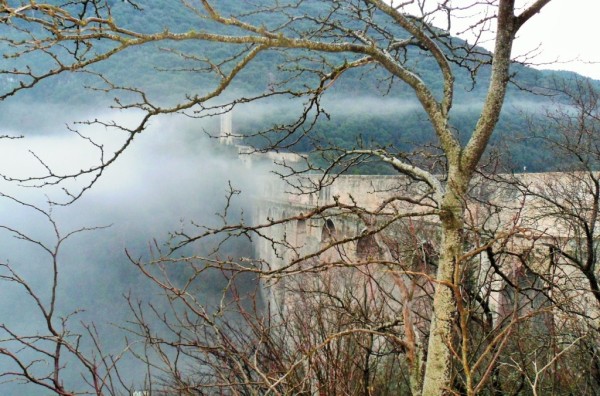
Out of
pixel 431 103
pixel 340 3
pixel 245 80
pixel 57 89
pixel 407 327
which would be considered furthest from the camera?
pixel 57 89

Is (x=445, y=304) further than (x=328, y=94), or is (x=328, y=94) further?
(x=328, y=94)

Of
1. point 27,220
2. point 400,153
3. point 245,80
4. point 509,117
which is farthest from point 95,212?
point 400,153

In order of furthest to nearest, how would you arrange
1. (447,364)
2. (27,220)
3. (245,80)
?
(27,220)
(245,80)
(447,364)

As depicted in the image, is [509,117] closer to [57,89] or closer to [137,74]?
[137,74]

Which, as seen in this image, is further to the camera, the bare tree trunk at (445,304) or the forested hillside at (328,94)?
the forested hillside at (328,94)

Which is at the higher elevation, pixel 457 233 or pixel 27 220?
pixel 457 233

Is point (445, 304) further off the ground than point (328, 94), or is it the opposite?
point (328, 94)

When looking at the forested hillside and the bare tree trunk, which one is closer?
the bare tree trunk

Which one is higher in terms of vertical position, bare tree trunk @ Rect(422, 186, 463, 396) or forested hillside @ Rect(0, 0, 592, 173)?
forested hillside @ Rect(0, 0, 592, 173)

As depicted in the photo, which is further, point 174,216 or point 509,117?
point 174,216

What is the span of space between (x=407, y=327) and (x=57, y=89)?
1695 inches

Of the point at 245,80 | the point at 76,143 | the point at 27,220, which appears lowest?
the point at 27,220

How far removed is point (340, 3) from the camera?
11.5ft

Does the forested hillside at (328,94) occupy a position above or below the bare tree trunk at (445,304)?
above
